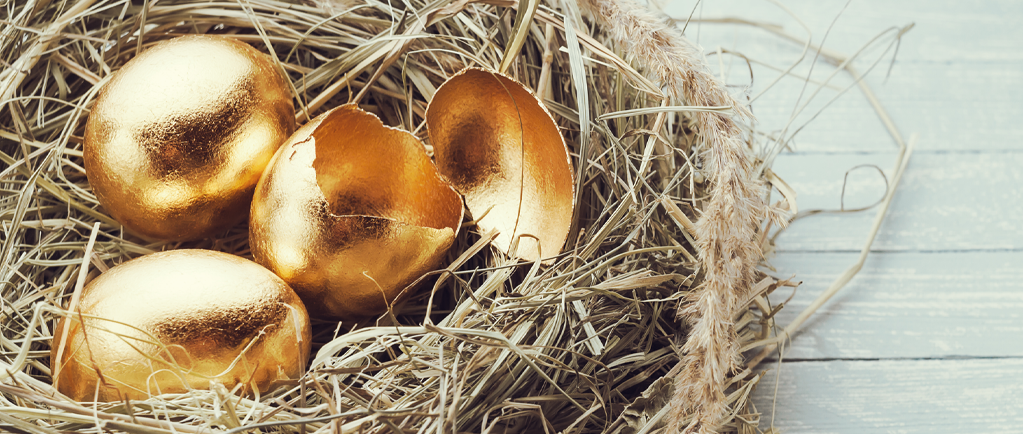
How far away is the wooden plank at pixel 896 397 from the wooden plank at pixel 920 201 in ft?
0.52

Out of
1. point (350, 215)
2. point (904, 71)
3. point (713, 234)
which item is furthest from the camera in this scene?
point (904, 71)

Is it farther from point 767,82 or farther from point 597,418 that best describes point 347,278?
point 767,82

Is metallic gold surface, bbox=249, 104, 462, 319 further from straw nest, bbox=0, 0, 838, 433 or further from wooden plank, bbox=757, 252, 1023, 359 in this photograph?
wooden plank, bbox=757, 252, 1023, 359

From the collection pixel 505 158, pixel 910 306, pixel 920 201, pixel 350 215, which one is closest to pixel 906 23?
pixel 920 201

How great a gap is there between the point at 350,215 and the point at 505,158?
0.19 meters

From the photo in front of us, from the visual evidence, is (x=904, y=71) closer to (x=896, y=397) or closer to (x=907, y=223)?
(x=907, y=223)

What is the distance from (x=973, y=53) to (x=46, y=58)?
1.25m

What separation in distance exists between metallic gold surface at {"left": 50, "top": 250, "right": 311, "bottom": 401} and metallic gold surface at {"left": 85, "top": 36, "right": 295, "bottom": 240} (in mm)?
86

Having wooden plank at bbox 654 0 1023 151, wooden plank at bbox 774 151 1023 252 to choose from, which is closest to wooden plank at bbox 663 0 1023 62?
wooden plank at bbox 654 0 1023 151

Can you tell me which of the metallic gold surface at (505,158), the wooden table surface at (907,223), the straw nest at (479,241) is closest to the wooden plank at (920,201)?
the wooden table surface at (907,223)

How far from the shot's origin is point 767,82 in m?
0.95

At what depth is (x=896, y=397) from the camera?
724 mm

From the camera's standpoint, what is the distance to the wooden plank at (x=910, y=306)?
0.76 m

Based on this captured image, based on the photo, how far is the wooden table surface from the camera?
727 millimetres
